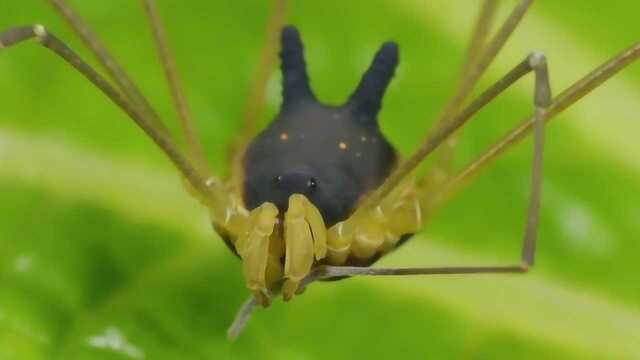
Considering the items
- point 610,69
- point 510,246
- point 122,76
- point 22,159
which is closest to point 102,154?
point 22,159

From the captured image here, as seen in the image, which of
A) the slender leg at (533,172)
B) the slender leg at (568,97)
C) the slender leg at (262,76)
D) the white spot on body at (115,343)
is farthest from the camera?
the slender leg at (262,76)

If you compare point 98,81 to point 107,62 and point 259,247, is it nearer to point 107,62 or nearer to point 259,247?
point 107,62

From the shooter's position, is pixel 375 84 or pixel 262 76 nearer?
pixel 375 84

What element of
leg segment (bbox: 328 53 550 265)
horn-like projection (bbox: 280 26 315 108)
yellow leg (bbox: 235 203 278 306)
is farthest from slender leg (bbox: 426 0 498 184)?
yellow leg (bbox: 235 203 278 306)

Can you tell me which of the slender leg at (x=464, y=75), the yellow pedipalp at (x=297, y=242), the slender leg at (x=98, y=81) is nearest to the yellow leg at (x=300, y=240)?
the yellow pedipalp at (x=297, y=242)

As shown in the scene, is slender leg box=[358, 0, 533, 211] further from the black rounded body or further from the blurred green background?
the blurred green background

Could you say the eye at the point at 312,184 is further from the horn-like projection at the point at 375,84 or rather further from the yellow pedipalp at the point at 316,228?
the horn-like projection at the point at 375,84

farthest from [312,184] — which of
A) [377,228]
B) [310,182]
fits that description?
[377,228]
